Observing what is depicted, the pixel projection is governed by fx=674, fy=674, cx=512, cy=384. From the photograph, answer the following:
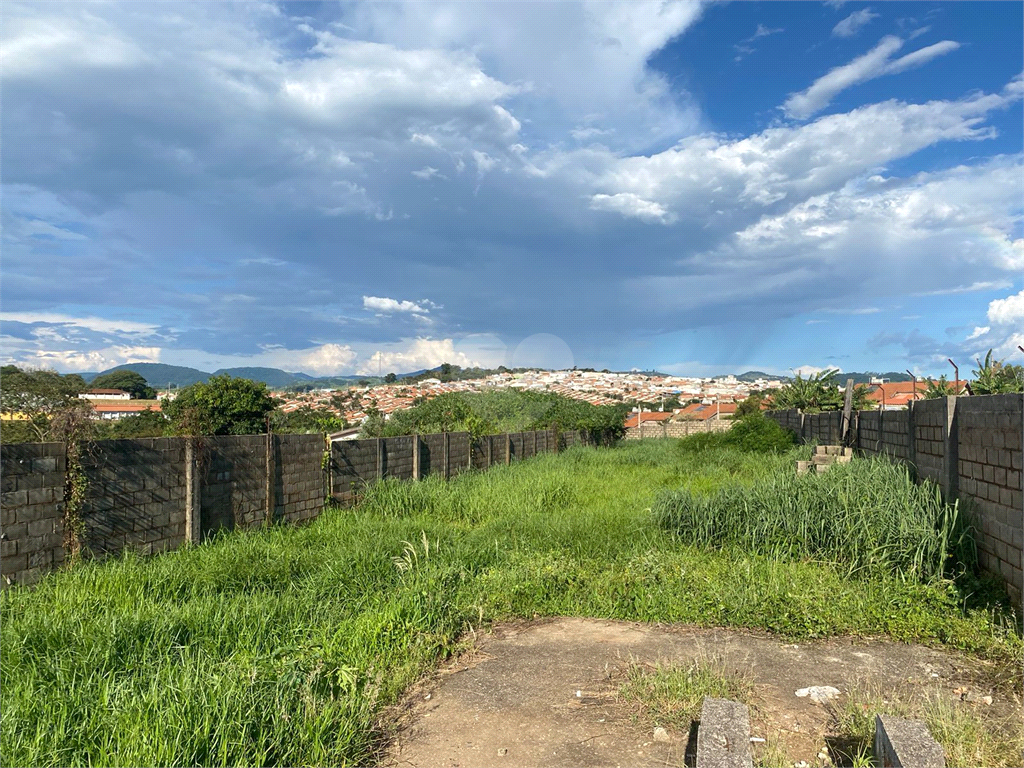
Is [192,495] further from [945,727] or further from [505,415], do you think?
[505,415]

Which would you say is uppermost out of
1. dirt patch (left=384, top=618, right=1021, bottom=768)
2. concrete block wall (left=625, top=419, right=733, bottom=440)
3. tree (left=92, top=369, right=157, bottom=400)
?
tree (left=92, top=369, right=157, bottom=400)

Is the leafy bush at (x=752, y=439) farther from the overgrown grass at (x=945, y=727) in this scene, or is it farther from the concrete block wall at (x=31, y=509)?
the concrete block wall at (x=31, y=509)

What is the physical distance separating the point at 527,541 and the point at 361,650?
3.67 meters

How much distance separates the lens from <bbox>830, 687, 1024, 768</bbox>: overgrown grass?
3.06 m

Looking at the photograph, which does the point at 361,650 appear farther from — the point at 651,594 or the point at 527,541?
the point at 527,541

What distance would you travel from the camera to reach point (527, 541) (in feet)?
25.0

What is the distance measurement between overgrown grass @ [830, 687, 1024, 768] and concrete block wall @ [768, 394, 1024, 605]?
Answer: 217 cm

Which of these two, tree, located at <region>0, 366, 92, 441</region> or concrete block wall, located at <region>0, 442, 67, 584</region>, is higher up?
tree, located at <region>0, 366, 92, 441</region>

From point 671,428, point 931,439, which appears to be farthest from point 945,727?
point 671,428

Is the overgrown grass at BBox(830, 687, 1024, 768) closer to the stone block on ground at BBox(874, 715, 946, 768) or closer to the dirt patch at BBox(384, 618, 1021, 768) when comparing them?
the dirt patch at BBox(384, 618, 1021, 768)

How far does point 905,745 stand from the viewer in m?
2.65

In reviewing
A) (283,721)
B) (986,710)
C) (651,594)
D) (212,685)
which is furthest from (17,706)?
(986,710)

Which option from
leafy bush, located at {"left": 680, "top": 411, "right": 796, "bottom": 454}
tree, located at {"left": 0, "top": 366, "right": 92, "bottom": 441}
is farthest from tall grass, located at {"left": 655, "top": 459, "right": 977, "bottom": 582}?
leafy bush, located at {"left": 680, "top": 411, "right": 796, "bottom": 454}

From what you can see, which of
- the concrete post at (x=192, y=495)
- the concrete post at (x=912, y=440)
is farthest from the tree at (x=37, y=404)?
the concrete post at (x=912, y=440)
